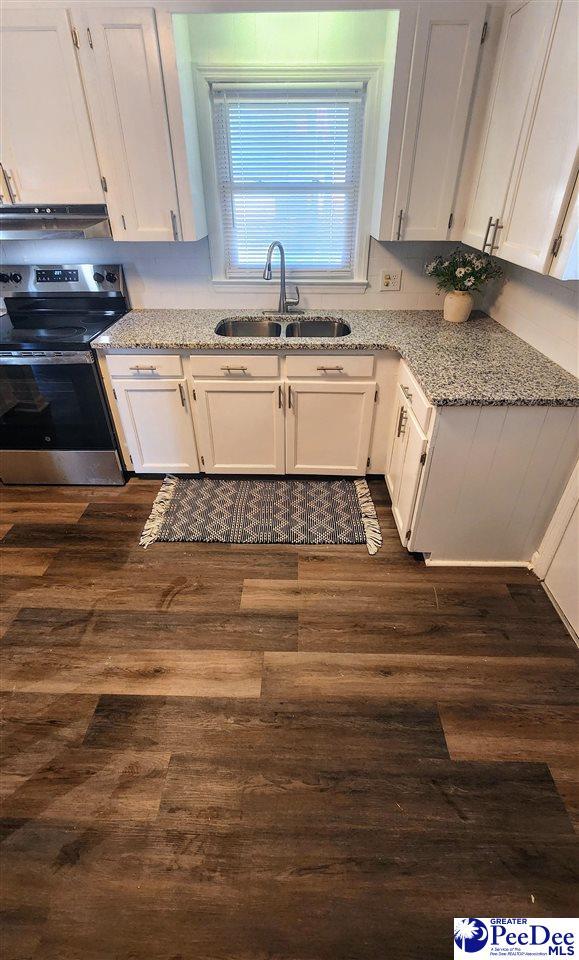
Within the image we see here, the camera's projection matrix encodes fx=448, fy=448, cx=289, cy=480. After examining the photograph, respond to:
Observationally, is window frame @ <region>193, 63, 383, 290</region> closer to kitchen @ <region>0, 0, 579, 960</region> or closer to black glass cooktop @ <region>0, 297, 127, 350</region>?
kitchen @ <region>0, 0, 579, 960</region>

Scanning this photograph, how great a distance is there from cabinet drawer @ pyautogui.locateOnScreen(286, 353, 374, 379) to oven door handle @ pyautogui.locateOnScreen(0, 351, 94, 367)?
107 centimetres

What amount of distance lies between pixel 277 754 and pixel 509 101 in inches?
106

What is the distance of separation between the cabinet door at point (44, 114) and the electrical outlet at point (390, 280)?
1.60m

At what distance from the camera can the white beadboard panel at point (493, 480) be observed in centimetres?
179

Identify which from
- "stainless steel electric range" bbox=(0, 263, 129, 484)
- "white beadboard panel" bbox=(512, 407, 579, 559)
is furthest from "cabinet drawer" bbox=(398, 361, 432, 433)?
"stainless steel electric range" bbox=(0, 263, 129, 484)

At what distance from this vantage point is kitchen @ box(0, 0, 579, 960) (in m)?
1.31

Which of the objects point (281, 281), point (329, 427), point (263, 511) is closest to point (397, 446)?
point (329, 427)

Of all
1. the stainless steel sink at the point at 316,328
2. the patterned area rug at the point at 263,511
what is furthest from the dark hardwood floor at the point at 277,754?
the stainless steel sink at the point at 316,328

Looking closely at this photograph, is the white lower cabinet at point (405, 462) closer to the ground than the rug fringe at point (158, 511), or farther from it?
farther from it

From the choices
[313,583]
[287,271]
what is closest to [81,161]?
[287,271]

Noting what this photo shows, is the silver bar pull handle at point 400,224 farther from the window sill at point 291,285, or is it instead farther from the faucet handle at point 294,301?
the faucet handle at point 294,301

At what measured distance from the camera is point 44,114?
6.83ft

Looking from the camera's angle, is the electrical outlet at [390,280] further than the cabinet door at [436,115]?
Yes

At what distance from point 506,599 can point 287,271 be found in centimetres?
218
